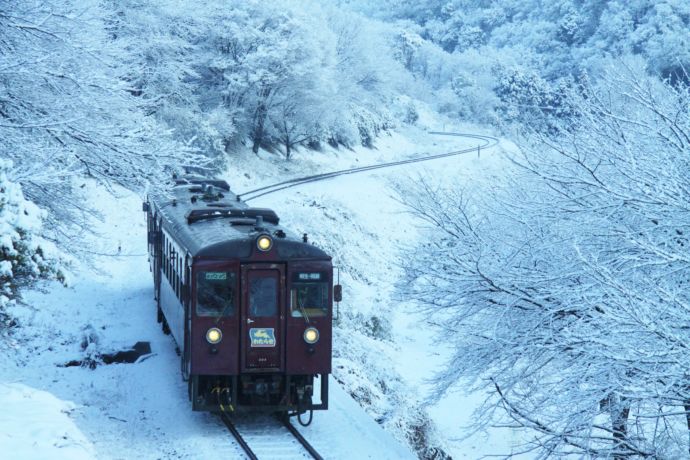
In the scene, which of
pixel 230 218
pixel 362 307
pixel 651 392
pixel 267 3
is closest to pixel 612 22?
pixel 267 3

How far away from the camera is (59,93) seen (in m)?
11.2

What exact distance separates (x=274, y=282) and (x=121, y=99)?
12.1 ft

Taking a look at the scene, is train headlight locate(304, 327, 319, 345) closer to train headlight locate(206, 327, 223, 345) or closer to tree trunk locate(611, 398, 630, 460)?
train headlight locate(206, 327, 223, 345)

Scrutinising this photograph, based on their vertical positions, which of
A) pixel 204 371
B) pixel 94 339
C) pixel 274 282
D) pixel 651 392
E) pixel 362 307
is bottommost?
pixel 362 307

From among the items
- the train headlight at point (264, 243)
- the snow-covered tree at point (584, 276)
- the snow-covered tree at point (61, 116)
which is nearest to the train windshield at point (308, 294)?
the train headlight at point (264, 243)

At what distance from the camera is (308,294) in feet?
36.7

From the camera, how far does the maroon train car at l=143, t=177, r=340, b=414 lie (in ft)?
35.6

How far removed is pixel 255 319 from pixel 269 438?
1.63 metres

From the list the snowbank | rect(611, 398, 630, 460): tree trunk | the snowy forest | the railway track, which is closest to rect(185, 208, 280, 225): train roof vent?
the snowy forest

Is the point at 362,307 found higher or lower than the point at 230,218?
lower

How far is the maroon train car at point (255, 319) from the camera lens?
427 inches

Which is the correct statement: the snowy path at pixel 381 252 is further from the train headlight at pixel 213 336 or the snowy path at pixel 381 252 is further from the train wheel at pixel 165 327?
the train wheel at pixel 165 327

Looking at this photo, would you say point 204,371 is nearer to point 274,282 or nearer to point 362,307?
point 274,282

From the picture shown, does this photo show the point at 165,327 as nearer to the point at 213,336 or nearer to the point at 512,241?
the point at 213,336
